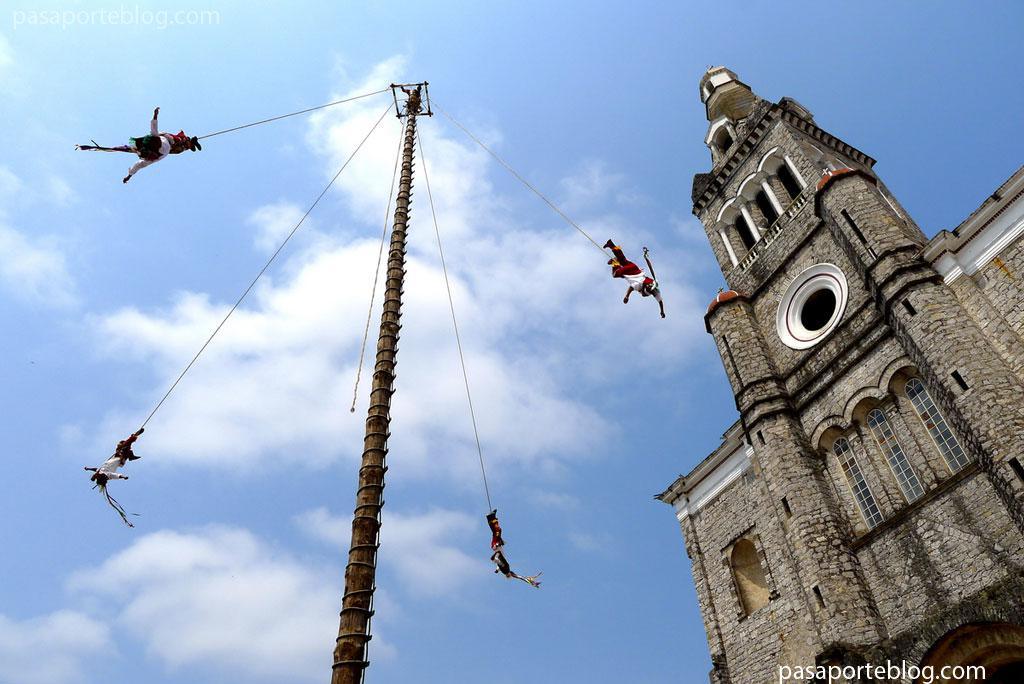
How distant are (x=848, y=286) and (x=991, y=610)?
10.3m

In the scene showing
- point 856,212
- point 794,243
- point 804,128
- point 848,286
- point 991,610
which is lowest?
point 991,610

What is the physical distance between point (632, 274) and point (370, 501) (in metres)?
7.87

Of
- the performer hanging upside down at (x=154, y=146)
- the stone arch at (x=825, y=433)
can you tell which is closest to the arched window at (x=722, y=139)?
the stone arch at (x=825, y=433)

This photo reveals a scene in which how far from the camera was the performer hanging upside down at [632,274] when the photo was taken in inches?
553

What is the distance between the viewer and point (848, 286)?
811 inches

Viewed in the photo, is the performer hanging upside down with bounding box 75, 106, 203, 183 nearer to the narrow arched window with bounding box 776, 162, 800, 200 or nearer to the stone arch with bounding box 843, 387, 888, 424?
the stone arch with bounding box 843, 387, 888, 424

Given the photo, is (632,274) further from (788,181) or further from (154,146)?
(788,181)

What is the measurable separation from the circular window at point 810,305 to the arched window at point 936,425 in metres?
3.48

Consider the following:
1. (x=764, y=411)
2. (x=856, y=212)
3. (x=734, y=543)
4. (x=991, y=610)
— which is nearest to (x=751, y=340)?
(x=764, y=411)

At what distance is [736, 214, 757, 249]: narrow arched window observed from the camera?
1087 inches

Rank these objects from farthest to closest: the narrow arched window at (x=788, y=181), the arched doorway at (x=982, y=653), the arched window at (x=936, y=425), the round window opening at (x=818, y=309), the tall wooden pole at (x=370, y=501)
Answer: the narrow arched window at (x=788, y=181), the round window opening at (x=818, y=309), the arched window at (x=936, y=425), the arched doorway at (x=982, y=653), the tall wooden pole at (x=370, y=501)

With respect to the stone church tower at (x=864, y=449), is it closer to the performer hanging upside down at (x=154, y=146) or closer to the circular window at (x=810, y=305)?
the circular window at (x=810, y=305)

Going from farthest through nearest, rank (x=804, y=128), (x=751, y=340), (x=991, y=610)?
(x=804, y=128) → (x=751, y=340) → (x=991, y=610)

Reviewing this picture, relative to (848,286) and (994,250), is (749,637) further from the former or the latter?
(994,250)
